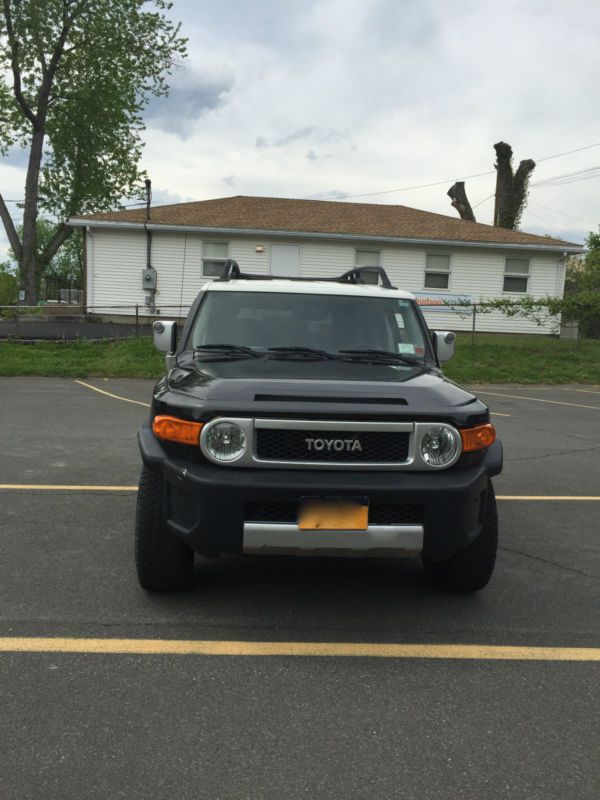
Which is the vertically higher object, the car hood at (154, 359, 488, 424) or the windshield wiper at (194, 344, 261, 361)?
the windshield wiper at (194, 344, 261, 361)

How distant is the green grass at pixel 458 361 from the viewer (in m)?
16.2

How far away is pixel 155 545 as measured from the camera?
3529mm

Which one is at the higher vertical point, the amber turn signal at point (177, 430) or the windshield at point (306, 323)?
the windshield at point (306, 323)

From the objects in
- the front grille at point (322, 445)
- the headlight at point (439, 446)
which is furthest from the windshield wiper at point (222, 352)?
the headlight at point (439, 446)

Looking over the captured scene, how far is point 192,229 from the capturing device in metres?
22.3

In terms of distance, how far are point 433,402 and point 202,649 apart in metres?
1.61

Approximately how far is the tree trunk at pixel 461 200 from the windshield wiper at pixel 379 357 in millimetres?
36921

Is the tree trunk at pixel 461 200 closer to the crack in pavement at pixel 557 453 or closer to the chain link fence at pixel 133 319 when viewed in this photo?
the chain link fence at pixel 133 319

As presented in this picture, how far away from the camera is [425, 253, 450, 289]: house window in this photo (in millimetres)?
23547

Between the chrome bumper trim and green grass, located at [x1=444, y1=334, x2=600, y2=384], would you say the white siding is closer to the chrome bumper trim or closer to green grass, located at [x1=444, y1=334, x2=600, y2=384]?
green grass, located at [x1=444, y1=334, x2=600, y2=384]

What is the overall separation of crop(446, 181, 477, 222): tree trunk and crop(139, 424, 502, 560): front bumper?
38.2 m

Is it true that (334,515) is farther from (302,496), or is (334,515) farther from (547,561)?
(547,561)

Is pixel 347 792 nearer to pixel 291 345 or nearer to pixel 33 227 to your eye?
pixel 291 345

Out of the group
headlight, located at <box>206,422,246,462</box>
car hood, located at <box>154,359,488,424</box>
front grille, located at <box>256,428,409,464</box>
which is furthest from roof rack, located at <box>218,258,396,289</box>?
headlight, located at <box>206,422,246,462</box>
